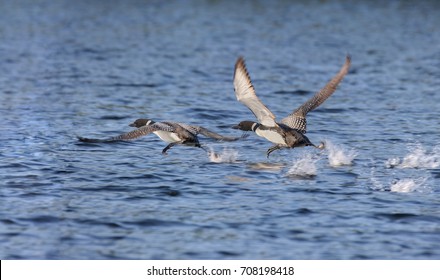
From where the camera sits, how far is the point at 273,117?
17922mm

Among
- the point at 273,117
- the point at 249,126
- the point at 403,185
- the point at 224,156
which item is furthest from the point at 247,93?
the point at 403,185

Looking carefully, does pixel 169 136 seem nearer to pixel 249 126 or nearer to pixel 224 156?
pixel 224 156

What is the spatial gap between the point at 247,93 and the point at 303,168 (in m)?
1.65

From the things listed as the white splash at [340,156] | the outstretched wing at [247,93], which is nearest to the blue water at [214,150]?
the white splash at [340,156]

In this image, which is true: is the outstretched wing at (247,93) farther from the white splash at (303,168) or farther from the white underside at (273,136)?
the white splash at (303,168)

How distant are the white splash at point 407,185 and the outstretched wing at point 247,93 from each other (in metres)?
2.73

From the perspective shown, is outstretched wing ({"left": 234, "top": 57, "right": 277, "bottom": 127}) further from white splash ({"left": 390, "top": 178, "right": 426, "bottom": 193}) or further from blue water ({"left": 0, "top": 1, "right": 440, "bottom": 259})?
white splash ({"left": 390, "top": 178, "right": 426, "bottom": 193})

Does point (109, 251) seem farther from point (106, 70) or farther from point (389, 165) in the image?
point (106, 70)

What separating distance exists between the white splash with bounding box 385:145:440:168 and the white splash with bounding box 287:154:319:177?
141 cm

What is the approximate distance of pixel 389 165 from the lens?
58.5ft

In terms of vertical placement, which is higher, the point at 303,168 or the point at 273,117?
the point at 273,117

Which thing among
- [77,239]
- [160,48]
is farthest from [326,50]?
[77,239]

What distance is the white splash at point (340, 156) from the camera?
18078mm

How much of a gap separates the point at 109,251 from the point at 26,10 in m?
38.0
